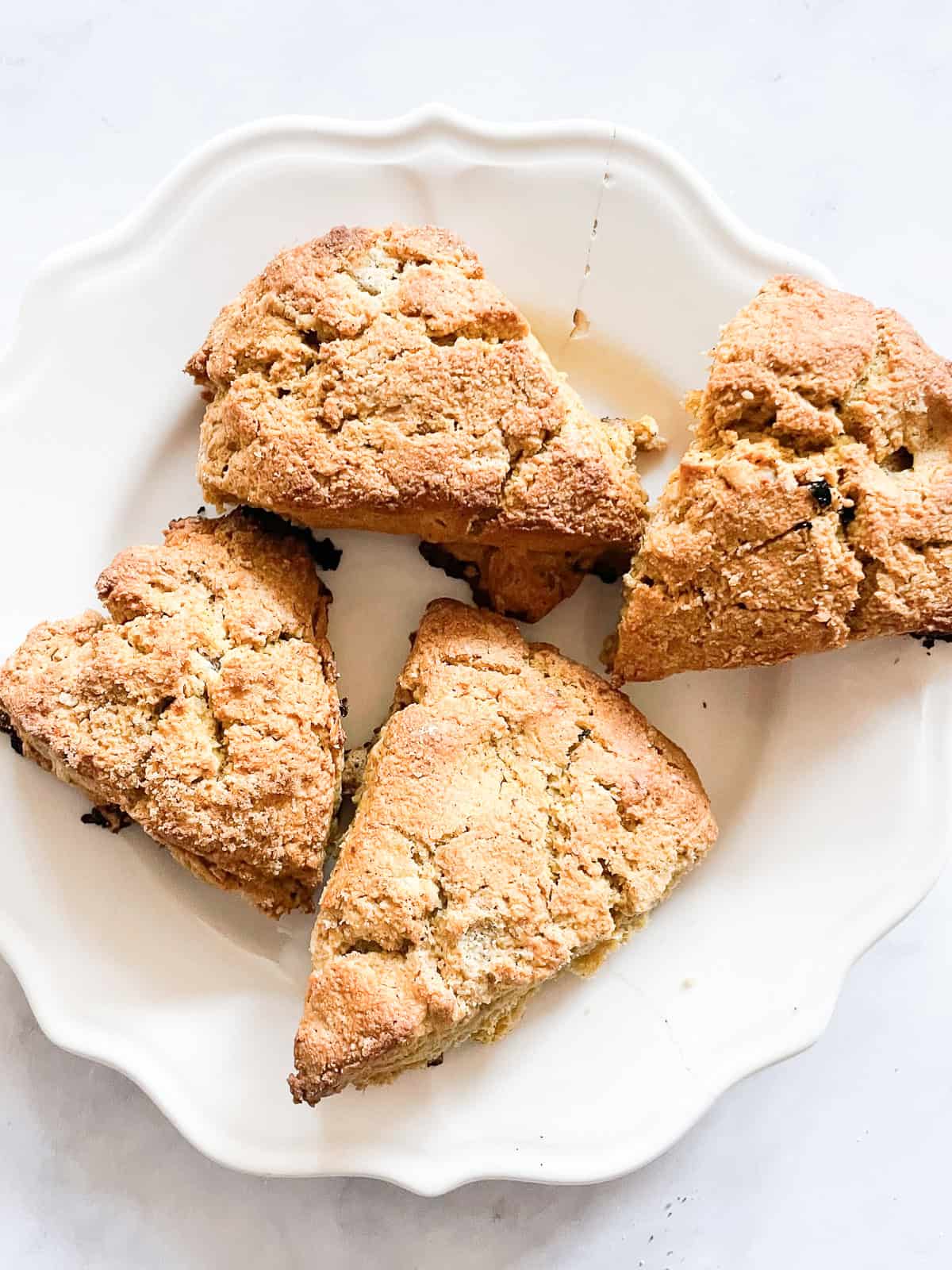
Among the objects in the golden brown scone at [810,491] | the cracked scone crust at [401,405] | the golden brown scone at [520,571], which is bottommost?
the golden brown scone at [520,571]

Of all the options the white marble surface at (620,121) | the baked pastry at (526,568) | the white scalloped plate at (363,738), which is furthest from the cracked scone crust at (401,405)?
the white marble surface at (620,121)

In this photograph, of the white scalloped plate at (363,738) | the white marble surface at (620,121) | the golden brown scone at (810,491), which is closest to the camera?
the golden brown scone at (810,491)

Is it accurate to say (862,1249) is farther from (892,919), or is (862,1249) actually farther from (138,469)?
(138,469)

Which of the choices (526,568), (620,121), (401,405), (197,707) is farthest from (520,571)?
(620,121)

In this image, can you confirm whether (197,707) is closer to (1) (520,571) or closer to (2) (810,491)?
(1) (520,571)

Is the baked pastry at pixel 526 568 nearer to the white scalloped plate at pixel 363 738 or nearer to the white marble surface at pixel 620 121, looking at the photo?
the white scalloped plate at pixel 363 738
